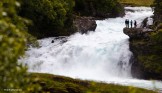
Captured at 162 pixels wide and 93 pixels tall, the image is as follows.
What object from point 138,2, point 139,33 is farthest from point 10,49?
point 138,2

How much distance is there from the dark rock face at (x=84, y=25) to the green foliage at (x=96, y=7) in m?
10.1

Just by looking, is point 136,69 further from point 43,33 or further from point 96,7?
point 96,7

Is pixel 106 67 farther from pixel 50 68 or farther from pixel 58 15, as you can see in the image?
pixel 58 15

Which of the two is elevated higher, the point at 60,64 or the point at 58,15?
the point at 58,15

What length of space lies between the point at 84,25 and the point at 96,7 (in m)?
14.1

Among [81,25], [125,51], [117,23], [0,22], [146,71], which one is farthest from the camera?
[117,23]

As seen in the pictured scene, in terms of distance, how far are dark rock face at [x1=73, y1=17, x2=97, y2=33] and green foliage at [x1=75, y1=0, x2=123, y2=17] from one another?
10.1 meters

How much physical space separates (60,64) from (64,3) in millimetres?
15999

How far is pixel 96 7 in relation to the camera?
85375mm

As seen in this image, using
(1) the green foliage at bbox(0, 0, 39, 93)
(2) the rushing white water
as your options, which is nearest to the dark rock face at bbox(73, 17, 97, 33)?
(2) the rushing white water

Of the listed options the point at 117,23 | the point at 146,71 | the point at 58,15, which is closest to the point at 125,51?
the point at 146,71

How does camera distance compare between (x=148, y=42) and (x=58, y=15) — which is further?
(x=58, y=15)

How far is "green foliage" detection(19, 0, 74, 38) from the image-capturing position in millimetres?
64562

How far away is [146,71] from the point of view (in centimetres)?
4862
